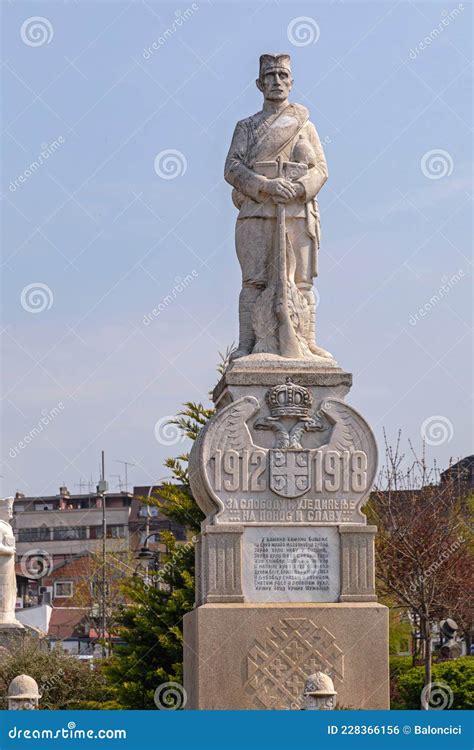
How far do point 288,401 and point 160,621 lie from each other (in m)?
8.67

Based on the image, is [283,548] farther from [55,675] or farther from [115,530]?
[115,530]

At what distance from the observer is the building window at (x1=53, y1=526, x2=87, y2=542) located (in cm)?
10088

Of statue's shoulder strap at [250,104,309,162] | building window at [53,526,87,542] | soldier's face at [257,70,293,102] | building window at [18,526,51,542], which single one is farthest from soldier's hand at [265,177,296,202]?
building window at [18,526,51,542]

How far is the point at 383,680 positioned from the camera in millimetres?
Answer: 17609

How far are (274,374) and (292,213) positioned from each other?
2013 millimetres

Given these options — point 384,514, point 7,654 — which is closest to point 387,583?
point 384,514

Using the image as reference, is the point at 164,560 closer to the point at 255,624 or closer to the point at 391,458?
the point at 391,458

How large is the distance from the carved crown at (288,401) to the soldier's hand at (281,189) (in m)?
2.30

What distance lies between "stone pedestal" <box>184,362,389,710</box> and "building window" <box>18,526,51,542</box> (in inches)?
3342

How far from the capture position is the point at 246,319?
19.1m

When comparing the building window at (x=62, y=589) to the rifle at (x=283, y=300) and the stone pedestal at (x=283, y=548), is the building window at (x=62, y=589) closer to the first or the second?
the stone pedestal at (x=283, y=548)

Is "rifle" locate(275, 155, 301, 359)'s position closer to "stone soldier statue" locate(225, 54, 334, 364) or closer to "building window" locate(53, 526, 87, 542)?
"stone soldier statue" locate(225, 54, 334, 364)

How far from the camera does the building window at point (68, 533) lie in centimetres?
10088

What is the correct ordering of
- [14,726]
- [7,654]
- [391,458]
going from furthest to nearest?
Result: [391,458] < [7,654] < [14,726]
